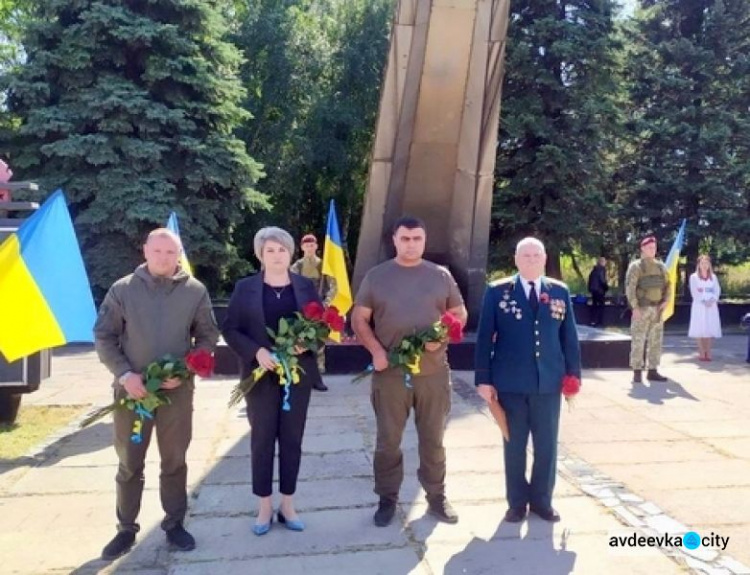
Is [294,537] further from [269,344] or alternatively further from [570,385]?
[570,385]

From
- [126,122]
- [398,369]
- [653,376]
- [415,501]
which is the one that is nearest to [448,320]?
[398,369]

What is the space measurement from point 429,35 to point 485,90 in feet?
3.68

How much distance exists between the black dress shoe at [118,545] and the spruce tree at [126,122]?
11.3 metres

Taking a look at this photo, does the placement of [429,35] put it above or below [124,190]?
above

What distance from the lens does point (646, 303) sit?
862 centimetres

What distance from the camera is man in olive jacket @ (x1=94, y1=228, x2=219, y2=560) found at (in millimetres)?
3785

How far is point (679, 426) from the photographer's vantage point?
257 inches

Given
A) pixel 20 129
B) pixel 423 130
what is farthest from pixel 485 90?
pixel 20 129

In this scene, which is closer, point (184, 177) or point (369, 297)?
point (369, 297)

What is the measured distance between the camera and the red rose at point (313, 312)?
3934 millimetres

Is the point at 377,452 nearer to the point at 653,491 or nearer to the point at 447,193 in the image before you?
the point at 653,491

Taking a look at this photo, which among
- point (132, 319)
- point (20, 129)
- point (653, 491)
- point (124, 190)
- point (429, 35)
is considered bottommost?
point (653, 491)

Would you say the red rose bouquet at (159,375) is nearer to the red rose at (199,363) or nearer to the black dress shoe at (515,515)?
the red rose at (199,363)

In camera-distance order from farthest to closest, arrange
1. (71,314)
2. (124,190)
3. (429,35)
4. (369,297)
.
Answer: (124,190) → (429,35) → (71,314) → (369,297)
